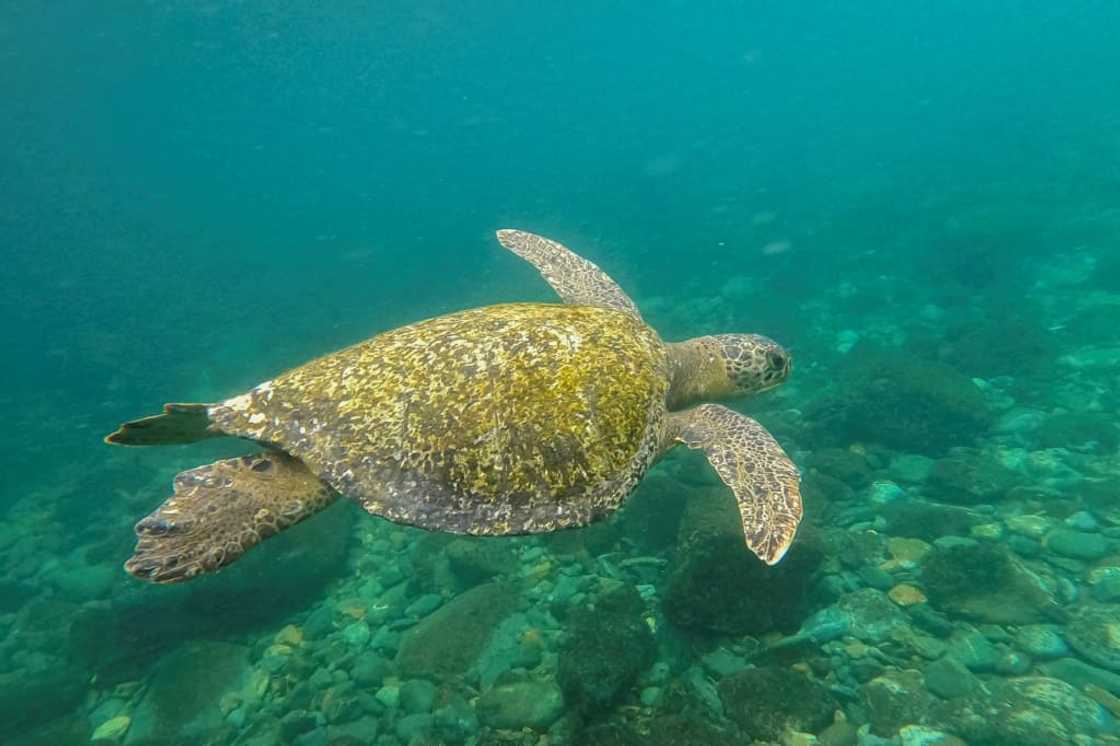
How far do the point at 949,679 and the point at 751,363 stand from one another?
10.3ft

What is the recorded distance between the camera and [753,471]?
4523 mm

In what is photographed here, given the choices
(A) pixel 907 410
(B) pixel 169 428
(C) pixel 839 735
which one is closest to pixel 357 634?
(B) pixel 169 428

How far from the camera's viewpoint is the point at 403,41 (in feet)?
257

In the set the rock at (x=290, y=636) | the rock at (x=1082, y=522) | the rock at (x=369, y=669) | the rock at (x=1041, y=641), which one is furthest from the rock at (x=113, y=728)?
the rock at (x=1082, y=522)

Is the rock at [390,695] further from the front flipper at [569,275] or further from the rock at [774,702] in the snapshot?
the front flipper at [569,275]

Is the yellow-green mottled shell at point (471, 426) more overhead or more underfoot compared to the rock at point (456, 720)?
more overhead

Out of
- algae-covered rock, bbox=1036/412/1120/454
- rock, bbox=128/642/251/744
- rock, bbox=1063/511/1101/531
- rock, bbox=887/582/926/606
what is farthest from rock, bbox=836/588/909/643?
rock, bbox=128/642/251/744

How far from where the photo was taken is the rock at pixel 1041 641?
462cm

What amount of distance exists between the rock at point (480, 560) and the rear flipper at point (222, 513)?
114 inches

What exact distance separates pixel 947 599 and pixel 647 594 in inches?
108

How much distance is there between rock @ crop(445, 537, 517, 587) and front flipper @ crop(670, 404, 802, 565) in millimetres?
2815

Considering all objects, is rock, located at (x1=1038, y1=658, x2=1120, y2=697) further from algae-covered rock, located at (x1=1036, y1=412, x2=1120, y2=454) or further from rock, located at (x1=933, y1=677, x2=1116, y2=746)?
algae-covered rock, located at (x1=1036, y1=412, x2=1120, y2=454)

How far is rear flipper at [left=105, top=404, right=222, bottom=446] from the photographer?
3.86 metres

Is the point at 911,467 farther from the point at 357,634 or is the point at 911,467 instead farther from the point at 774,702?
the point at 357,634
